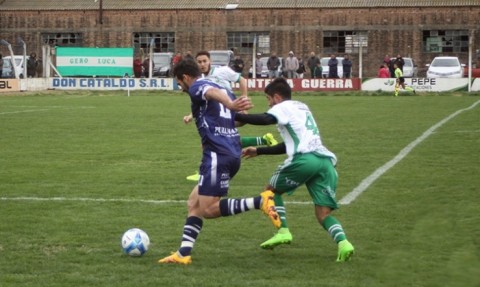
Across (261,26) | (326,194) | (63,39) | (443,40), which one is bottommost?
(326,194)

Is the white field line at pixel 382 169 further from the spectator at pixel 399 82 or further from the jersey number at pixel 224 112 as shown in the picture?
the spectator at pixel 399 82

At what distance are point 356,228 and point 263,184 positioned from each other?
3.61m

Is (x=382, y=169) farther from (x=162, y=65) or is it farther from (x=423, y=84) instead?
(x=162, y=65)

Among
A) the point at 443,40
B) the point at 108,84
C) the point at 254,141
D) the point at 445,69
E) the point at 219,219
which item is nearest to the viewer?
the point at 219,219

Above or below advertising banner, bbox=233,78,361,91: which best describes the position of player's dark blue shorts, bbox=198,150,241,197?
below

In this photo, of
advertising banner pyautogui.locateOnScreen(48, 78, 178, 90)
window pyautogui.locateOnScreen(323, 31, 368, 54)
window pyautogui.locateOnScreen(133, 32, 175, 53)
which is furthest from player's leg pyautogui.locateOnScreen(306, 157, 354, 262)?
window pyautogui.locateOnScreen(133, 32, 175, 53)

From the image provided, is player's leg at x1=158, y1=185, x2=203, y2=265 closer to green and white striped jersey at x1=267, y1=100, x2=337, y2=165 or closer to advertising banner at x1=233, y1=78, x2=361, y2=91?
green and white striped jersey at x1=267, y1=100, x2=337, y2=165


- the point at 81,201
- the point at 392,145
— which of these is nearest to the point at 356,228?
the point at 81,201

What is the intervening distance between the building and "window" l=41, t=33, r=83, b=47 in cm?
7

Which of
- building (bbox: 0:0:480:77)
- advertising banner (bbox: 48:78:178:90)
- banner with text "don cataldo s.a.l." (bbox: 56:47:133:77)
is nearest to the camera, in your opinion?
advertising banner (bbox: 48:78:178:90)

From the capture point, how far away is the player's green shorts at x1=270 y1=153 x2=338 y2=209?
6.82 metres

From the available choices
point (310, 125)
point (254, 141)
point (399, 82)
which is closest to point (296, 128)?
point (310, 125)

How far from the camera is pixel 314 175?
6855 mm

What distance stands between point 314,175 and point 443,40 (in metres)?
57.9
